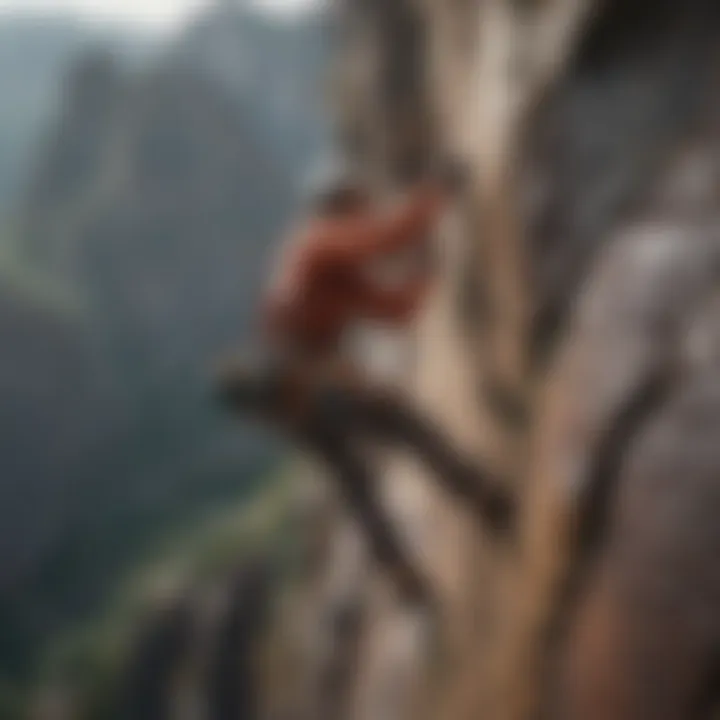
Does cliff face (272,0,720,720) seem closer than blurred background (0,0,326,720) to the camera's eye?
Yes

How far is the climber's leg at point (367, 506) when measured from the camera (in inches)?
49.1

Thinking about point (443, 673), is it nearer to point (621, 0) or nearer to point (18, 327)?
point (621, 0)

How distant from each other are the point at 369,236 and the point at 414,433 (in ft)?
1.07

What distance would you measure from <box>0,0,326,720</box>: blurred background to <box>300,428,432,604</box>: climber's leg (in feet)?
5.10

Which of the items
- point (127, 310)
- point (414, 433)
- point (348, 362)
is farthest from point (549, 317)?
point (127, 310)

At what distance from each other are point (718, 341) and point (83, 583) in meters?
2.66

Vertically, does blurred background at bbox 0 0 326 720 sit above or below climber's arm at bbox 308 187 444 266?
above

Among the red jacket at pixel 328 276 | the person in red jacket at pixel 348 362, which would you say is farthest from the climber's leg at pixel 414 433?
the red jacket at pixel 328 276

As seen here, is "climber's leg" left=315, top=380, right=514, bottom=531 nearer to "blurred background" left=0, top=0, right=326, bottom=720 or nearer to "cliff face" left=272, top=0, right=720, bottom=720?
"cliff face" left=272, top=0, right=720, bottom=720

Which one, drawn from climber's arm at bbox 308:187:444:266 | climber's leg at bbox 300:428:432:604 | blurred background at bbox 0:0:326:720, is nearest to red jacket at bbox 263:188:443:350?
climber's arm at bbox 308:187:444:266

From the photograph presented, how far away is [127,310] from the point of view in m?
3.77

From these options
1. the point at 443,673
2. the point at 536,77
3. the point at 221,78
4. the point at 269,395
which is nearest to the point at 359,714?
the point at 443,673

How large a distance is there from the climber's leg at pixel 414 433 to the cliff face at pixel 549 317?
0.11 feet

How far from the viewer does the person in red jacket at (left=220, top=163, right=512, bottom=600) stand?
3.86ft
